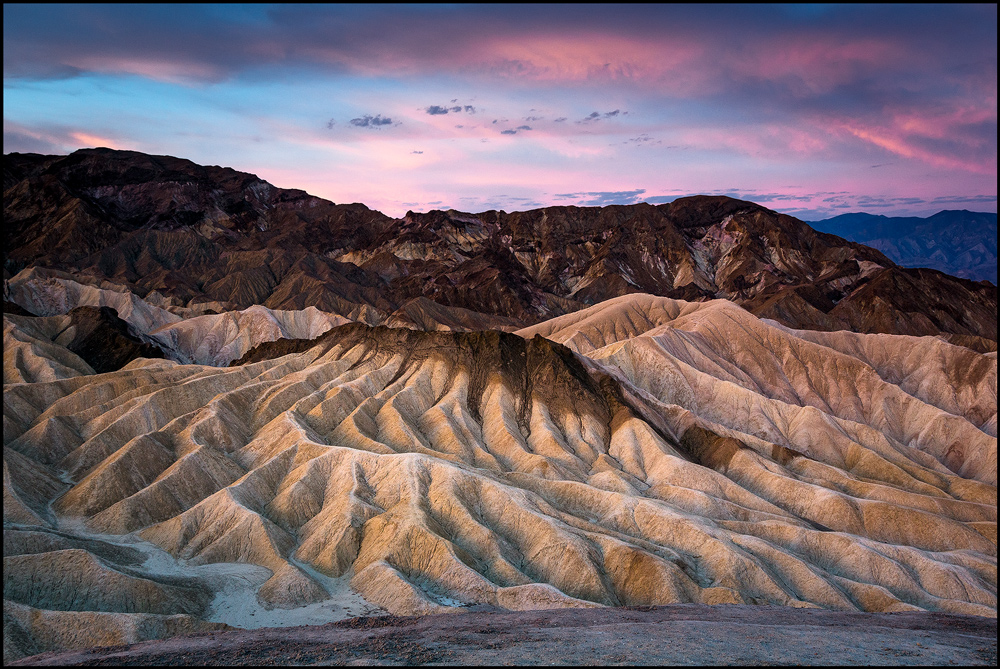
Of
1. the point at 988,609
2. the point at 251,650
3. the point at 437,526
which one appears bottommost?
the point at 988,609

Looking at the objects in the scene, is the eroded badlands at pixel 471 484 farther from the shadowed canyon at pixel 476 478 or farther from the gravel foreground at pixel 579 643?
the gravel foreground at pixel 579 643

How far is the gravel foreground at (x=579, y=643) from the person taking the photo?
31156 millimetres

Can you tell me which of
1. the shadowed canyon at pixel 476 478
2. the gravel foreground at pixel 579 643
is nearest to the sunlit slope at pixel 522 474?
the shadowed canyon at pixel 476 478

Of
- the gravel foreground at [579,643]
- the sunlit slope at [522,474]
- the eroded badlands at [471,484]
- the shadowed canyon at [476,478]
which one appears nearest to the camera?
the gravel foreground at [579,643]

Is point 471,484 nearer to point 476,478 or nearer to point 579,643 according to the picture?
point 476,478

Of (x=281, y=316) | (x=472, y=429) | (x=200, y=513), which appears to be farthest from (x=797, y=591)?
(x=281, y=316)

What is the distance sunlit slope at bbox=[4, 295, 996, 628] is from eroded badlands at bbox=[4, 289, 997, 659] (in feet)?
0.93

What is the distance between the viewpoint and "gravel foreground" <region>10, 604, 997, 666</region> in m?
31.2

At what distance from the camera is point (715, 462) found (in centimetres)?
8188

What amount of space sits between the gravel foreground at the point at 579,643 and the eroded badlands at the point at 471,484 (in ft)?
24.4

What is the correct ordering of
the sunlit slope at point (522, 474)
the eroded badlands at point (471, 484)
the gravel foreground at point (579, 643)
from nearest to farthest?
the gravel foreground at point (579, 643)
the eroded badlands at point (471, 484)
the sunlit slope at point (522, 474)

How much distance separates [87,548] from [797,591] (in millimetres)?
52686

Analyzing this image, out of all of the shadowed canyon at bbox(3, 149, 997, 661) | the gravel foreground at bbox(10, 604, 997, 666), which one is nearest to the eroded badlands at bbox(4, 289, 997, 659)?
the shadowed canyon at bbox(3, 149, 997, 661)

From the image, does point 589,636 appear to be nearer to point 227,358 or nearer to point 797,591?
point 797,591
